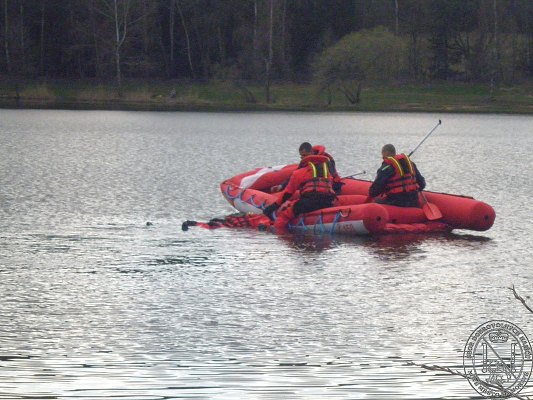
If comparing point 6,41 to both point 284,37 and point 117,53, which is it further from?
point 284,37

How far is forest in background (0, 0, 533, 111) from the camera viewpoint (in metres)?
70.8

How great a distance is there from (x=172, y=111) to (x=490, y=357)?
58.6 metres

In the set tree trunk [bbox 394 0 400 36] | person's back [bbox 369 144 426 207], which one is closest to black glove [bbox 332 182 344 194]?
person's back [bbox 369 144 426 207]

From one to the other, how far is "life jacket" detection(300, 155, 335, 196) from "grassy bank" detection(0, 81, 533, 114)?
161ft

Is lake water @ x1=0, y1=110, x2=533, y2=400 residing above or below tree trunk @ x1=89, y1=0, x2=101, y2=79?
below

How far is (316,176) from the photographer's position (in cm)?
1772

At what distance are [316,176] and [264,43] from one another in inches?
2266

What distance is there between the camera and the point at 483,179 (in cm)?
3058

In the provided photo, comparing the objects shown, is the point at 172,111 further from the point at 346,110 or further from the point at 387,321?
the point at 387,321

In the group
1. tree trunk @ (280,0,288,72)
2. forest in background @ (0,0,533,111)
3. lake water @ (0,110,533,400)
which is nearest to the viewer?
lake water @ (0,110,533,400)

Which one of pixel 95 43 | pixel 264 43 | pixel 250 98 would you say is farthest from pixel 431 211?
pixel 95 43

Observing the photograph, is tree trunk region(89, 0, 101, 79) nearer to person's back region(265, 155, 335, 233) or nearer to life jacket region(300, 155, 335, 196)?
person's back region(265, 155, 335, 233)

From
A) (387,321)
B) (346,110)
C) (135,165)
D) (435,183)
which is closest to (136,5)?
(346,110)

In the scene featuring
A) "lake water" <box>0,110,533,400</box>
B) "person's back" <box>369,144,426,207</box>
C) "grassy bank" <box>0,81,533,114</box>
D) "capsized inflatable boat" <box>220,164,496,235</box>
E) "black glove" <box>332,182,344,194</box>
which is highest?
"grassy bank" <box>0,81,533,114</box>
